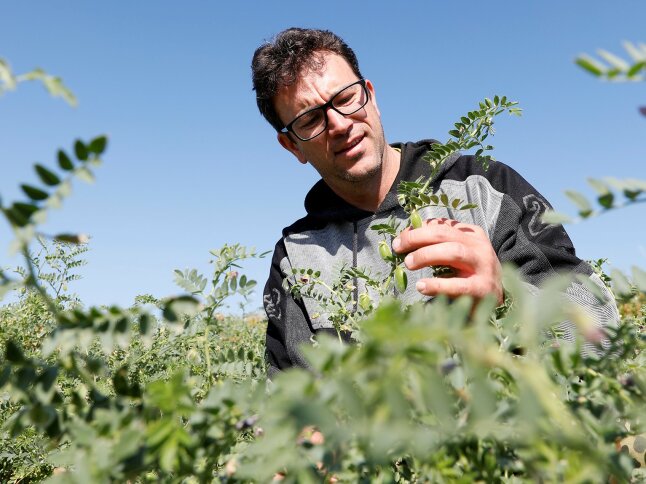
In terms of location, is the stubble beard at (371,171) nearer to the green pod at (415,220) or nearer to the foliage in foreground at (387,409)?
the green pod at (415,220)

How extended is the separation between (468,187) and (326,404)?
280 centimetres

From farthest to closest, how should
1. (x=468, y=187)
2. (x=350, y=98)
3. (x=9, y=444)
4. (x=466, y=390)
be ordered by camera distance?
(x=350, y=98)
(x=468, y=187)
(x=9, y=444)
(x=466, y=390)

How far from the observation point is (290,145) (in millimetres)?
3996

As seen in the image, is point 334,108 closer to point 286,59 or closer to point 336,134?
point 336,134

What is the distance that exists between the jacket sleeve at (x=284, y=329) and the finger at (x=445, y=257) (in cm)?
160

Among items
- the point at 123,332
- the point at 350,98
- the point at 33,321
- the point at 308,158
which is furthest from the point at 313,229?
the point at 123,332

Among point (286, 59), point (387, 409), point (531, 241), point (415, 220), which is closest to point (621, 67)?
point (387, 409)

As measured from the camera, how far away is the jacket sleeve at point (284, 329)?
10.4 ft

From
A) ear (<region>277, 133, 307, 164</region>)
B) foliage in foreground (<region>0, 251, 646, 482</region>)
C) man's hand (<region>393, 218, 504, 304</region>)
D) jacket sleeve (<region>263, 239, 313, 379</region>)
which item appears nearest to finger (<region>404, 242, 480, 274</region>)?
man's hand (<region>393, 218, 504, 304</region>)

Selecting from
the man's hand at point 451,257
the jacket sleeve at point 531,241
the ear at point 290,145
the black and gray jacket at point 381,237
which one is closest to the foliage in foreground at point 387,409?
the man's hand at point 451,257

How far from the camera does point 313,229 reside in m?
3.59

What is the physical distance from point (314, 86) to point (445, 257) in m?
2.19

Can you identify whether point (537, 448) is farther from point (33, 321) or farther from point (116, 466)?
point (33, 321)

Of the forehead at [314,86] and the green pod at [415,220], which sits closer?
the green pod at [415,220]
